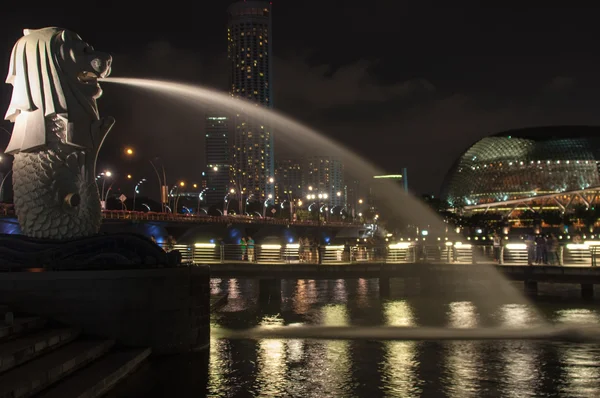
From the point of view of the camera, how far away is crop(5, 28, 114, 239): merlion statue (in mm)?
19938

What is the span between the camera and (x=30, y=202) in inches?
784

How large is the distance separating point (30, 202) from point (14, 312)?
4.41 metres

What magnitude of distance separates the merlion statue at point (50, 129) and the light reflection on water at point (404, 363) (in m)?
5.61

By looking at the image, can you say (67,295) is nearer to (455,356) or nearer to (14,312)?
(14,312)

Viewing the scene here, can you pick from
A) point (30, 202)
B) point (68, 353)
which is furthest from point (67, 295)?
point (30, 202)

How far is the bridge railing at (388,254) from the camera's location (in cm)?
3419

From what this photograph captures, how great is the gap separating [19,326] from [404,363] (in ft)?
29.2

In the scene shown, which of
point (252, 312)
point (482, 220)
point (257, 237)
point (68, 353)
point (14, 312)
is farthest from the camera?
point (482, 220)

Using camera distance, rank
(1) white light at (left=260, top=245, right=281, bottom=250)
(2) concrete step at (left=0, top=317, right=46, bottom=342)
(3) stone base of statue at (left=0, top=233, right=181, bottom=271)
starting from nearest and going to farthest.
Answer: (2) concrete step at (left=0, top=317, right=46, bottom=342), (3) stone base of statue at (left=0, top=233, right=181, bottom=271), (1) white light at (left=260, top=245, right=281, bottom=250)

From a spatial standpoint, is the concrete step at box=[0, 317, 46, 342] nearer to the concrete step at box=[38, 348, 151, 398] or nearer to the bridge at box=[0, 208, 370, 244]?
the concrete step at box=[38, 348, 151, 398]

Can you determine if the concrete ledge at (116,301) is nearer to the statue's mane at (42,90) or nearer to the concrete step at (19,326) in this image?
the concrete step at (19,326)

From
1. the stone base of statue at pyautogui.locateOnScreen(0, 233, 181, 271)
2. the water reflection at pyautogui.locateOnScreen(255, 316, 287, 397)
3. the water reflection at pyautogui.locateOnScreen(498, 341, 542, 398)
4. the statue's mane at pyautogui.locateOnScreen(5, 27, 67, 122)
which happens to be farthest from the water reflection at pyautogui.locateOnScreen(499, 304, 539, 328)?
the statue's mane at pyautogui.locateOnScreen(5, 27, 67, 122)

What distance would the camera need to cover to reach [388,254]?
123ft

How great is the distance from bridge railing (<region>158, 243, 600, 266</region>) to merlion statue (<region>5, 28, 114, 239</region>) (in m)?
13.0
